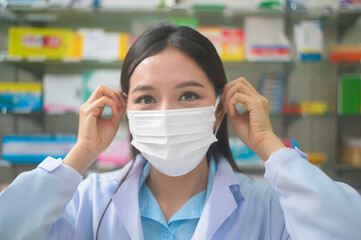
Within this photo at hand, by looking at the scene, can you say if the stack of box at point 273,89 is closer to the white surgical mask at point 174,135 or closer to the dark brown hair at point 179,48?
the dark brown hair at point 179,48

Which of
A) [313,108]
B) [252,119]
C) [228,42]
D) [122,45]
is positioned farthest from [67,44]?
[313,108]

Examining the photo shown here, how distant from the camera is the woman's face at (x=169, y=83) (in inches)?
34.4

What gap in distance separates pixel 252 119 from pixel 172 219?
0.44m

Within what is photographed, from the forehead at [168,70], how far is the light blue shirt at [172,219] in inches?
16.2

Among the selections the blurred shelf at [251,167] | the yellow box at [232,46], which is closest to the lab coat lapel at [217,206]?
the blurred shelf at [251,167]

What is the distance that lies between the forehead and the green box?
1.65m

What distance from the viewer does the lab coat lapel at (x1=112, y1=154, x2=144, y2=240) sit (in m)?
0.86

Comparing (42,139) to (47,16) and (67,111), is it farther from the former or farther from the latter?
(47,16)

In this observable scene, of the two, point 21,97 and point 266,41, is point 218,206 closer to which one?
point 266,41

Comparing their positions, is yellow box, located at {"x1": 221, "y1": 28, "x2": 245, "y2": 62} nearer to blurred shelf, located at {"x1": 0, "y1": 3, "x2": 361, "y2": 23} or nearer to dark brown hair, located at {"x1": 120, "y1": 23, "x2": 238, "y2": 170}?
blurred shelf, located at {"x1": 0, "y1": 3, "x2": 361, "y2": 23}

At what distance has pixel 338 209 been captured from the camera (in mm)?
724

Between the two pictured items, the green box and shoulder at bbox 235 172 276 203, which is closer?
shoulder at bbox 235 172 276 203

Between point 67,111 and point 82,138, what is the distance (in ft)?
3.95

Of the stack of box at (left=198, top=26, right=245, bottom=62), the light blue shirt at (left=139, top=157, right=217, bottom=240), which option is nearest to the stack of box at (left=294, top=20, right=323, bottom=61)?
the stack of box at (left=198, top=26, right=245, bottom=62)
